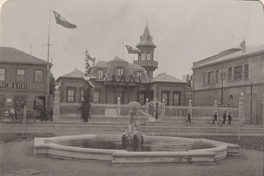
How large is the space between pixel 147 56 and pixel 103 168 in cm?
4120

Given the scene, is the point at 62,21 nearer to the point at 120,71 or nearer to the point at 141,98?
the point at 120,71

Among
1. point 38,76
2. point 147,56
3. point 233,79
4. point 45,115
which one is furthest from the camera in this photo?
point 147,56

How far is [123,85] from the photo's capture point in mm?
41812

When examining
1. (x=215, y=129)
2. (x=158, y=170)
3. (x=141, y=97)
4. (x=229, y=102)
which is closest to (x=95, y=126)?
(x=215, y=129)

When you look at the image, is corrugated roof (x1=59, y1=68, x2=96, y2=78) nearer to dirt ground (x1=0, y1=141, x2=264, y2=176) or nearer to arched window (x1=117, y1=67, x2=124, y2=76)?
Result: arched window (x1=117, y1=67, x2=124, y2=76)

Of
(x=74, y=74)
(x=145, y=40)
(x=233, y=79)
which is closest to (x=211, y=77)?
(x=233, y=79)

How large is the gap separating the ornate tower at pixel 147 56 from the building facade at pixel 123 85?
13.1ft

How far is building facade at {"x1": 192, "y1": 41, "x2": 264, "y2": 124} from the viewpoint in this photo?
1078 inches

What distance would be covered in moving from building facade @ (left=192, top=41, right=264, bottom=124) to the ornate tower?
7.67m

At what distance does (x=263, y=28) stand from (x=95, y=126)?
1320 cm

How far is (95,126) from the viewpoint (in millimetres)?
21234

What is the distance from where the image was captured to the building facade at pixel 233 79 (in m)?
27.4

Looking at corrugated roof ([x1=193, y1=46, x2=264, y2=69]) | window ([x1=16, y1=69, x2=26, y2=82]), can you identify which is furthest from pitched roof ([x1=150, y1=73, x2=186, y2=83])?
window ([x1=16, y1=69, x2=26, y2=82])

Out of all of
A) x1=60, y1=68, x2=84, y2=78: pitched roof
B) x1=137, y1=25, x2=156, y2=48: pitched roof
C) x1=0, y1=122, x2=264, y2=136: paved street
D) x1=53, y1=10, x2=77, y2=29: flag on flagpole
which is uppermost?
x1=137, y1=25, x2=156, y2=48: pitched roof
